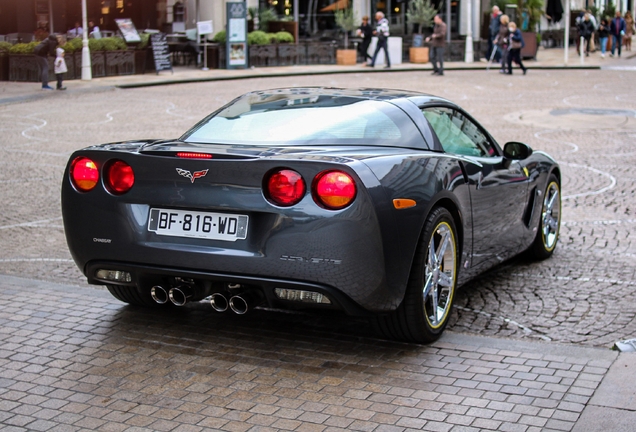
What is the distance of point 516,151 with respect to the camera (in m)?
6.61

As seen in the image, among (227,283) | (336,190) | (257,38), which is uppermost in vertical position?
(257,38)

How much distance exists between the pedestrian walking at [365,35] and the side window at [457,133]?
29889mm

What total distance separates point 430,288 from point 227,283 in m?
1.12

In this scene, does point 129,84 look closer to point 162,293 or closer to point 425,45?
point 425,45

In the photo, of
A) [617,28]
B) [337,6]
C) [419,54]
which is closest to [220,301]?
[419,54]

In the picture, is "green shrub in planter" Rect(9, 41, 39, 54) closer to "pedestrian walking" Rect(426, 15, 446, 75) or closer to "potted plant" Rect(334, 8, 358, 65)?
"pedestrian walking" Rect(426, 15, 446, 75)

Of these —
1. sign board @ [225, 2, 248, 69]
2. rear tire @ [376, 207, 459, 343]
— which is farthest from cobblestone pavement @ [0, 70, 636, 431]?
sign board @ [225, 2, 248, 69]

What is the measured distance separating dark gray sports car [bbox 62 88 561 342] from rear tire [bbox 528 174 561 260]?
1505 mm

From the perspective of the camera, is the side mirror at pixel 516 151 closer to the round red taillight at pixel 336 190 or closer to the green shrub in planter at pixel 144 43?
the round red taillight at pixel 336 190

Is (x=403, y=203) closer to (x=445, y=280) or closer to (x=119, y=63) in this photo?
(x=445, y=280)

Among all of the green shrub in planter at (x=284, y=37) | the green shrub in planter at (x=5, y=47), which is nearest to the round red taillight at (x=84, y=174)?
the green shrub in planter at (x=5, y=47)

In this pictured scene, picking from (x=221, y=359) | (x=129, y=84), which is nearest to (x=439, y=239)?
(x=221, y=359)

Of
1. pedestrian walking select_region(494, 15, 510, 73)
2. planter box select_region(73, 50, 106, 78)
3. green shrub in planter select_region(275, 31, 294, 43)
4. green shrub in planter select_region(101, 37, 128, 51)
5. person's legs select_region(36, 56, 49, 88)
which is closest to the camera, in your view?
person's legs select_region(36, 56, 49, 88)

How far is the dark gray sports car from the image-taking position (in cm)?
473
